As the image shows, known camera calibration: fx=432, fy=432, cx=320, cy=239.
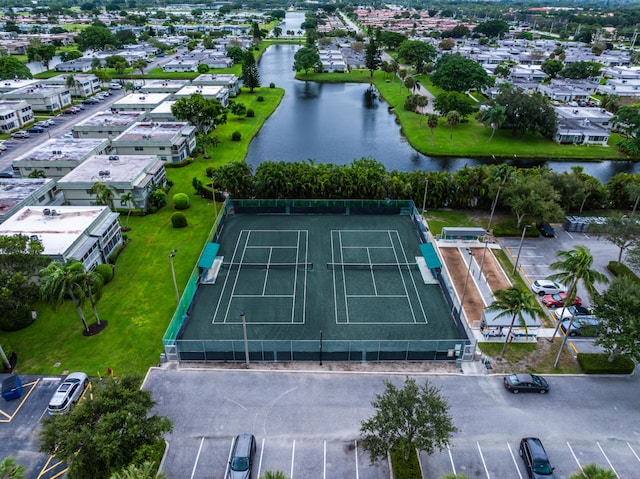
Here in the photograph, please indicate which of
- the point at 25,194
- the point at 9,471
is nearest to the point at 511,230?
the point at 9,471

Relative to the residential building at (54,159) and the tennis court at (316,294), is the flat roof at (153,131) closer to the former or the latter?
the residential building at (54,159)

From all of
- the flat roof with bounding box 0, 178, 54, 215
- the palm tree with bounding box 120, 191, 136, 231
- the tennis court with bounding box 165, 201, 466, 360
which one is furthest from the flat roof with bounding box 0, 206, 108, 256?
the tennis court with bounding box 165, 201, 466, 360

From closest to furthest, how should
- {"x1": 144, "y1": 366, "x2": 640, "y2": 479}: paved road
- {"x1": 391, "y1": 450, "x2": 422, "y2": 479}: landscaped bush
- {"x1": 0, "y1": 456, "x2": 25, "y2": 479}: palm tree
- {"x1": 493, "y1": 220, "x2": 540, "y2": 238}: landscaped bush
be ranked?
{"x1": 0, "y1": 456, "x2": 25, "y2": 479}: palm tree, {"x1": 391, "y1": 450, "x2": 422, "y2": 479}: landscaped bush, {"x1": 144, "y1": 366, "x2": 640, "y2": 479}: paved road, {"x1": 493, "y1": 220, "x2": 540, "y2": 238}: landscaped bush

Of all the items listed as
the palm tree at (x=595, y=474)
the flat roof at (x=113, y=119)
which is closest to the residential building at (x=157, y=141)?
the flat roof at (x=113, y=119)

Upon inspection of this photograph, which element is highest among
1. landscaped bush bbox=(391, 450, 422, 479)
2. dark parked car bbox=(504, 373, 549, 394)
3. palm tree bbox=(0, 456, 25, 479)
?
palm tree bbox=(0, 456, 25, 479)

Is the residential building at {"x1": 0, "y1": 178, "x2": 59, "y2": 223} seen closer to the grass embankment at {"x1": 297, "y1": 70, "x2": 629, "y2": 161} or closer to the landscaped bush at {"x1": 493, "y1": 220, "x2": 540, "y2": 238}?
the landscaped bush at {"x1": 493, "y1": 220, "x2": 540, "y2": 238}

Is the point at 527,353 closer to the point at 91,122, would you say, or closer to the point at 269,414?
the point at 269,414

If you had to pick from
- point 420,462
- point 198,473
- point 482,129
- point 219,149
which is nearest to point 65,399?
point 198,473
